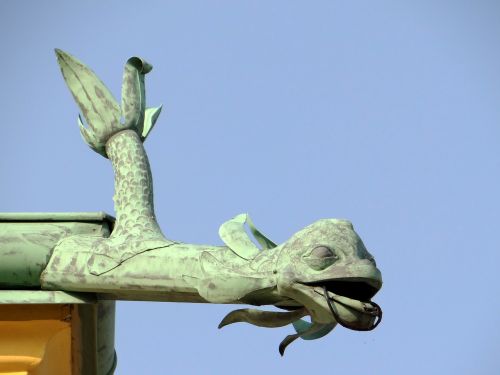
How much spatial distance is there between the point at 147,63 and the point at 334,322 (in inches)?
60.6

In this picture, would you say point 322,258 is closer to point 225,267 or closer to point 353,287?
point 353,287

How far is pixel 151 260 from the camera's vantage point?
17.1 ft

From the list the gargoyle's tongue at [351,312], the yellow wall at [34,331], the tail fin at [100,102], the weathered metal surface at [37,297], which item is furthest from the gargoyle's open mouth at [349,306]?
the tail fin at [100,102]

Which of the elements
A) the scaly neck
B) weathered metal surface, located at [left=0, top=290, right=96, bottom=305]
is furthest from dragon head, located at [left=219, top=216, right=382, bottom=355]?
weathered metal surface, located at [left=0, top=290, right=96, bottom=305]

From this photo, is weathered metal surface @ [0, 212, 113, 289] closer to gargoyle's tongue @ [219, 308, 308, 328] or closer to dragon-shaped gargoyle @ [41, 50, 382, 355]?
dragon-shaped gargoyle @ [41, 50, 382, 355]

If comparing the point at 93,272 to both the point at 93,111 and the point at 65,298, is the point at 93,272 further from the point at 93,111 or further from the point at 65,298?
the point at 93,111

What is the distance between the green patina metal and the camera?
4906 mm

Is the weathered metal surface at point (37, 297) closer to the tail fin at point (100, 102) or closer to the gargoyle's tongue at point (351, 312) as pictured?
the tail fin at point (100, 102)

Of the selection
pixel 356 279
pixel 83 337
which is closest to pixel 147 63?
pixel 83 337

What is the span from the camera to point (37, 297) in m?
5.27

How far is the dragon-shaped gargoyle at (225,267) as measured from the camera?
16.1 ft

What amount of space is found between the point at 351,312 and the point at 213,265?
569 mm

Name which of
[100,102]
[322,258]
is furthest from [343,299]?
[100,102]

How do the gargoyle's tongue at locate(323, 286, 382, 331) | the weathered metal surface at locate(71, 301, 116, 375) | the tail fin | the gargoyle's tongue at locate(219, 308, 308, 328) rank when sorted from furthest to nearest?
the tail fin
the weathered metal surface at locate(71, 301, 116, 375)
the gargoyle's tongue at locate(219, 308, 308, 328)
the gargoyle's tongue at locate(323, 286, 382, 331)
